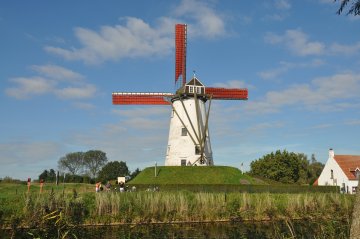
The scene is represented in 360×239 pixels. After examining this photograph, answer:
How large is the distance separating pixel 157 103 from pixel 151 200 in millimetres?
31487

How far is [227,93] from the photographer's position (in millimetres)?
53969

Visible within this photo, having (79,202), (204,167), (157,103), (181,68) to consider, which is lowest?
(79,202)

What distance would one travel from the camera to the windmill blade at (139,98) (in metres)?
52.3

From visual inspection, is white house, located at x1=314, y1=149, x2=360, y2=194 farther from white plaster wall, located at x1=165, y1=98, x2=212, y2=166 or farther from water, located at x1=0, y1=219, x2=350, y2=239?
water, located at x1=0, y1=219, x2=350, y2=239

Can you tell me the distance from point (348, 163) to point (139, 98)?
100 feet

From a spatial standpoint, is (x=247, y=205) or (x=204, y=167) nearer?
(x=247, y=205)

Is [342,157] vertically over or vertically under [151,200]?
over

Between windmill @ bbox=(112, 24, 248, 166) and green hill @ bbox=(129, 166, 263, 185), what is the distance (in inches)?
114

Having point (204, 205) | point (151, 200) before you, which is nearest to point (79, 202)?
point (151, 200)

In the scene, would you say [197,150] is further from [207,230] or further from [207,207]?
[207,230]

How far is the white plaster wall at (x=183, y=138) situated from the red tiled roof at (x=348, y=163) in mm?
19433

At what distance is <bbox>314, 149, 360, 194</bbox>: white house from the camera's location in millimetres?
54031

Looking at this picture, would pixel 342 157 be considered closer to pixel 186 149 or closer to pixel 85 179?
pixel 186 149

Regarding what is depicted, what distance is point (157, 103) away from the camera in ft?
172
